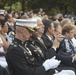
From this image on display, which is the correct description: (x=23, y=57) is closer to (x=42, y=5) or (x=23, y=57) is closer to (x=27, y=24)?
(x=27, y=24)

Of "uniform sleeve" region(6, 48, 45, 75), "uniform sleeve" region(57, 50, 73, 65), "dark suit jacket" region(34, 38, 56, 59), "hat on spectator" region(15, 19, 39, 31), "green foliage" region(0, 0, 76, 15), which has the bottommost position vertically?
"green foliage" region(0, 0, 76, 15)

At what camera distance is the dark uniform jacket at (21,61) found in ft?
13.5

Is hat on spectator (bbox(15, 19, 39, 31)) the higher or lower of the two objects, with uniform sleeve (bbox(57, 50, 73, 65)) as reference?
higher

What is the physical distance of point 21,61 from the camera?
13.6ft

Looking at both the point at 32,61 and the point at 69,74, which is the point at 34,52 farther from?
the point at 69,74

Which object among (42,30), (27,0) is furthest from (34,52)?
(27,0)

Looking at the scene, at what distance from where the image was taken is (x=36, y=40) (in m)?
5.31

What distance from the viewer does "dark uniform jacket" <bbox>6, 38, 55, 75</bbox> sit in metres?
4.12

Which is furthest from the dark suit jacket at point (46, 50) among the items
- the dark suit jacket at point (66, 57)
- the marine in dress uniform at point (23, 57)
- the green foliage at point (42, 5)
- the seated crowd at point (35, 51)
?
the green foliage at point (42, 5)

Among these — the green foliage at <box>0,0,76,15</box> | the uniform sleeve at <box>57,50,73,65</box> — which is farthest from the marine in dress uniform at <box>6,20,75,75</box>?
the green foliage at <box>0,0,76,15</box>

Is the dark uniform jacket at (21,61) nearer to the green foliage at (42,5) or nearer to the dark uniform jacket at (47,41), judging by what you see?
the dark uniform jacket at (47,41)

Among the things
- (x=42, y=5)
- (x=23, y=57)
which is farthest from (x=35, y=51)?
(x=42, y=5)

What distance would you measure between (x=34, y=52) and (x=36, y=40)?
2.37 feet

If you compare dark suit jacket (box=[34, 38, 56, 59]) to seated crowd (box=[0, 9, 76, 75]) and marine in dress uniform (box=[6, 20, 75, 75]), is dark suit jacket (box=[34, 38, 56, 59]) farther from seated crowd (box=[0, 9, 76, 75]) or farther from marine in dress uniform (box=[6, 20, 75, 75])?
marine in dress uniform (box=[6, 20, 75, 75])
